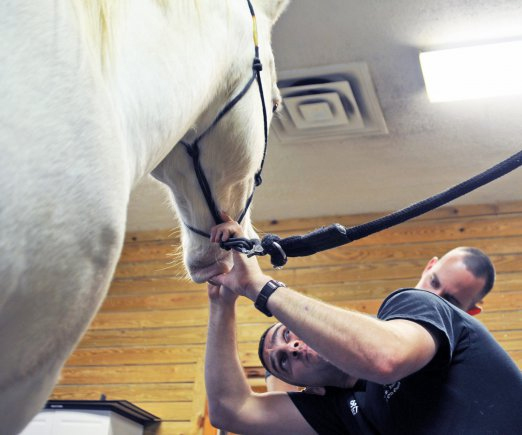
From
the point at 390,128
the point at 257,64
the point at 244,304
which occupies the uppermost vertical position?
the point at 390,128

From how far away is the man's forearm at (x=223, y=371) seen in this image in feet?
5.16

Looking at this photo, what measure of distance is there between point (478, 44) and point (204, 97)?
2186 mm

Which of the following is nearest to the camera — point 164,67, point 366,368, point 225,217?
point 164,67

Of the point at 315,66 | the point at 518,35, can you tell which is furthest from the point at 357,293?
the point at 518,35

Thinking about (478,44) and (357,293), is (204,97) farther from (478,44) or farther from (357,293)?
(357,293)

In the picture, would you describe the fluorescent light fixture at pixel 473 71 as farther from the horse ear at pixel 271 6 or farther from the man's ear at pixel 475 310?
the horse ear at pixel 271 6

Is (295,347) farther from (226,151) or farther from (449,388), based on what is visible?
(226,151)

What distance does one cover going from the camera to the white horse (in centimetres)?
56

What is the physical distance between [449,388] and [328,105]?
211 cm

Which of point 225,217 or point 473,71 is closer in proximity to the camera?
point 225,217

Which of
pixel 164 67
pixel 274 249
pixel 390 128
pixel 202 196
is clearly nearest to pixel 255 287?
pixel 274 249

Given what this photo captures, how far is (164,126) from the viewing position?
0.77m

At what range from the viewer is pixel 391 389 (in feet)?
4.55

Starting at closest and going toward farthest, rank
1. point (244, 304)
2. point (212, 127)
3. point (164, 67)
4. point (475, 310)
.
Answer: point (164, 67) < point (212, 127) < point (475, 310) < point (244, 304)
